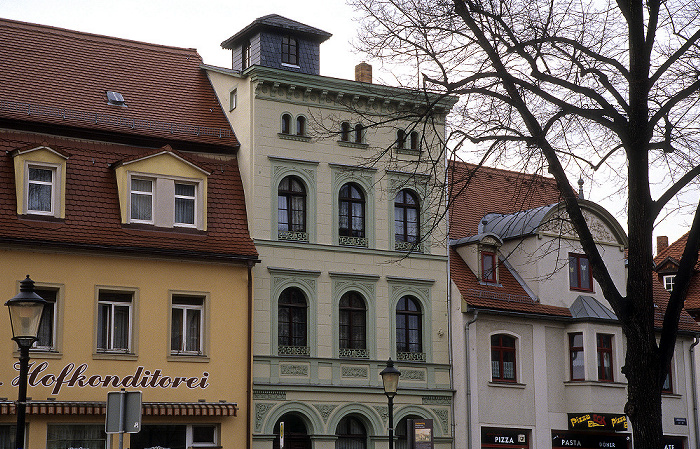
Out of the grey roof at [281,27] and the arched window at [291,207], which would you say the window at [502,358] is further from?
the grey roof at [281,27]

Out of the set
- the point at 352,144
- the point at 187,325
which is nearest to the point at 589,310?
the point at 352,144

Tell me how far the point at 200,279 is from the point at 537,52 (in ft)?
46.4

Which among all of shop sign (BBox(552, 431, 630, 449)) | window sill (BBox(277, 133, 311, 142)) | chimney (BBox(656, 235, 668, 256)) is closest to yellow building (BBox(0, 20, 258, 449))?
window sill (BBox(277, 133, 311, 142))

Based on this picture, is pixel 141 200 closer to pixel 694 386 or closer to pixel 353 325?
pixel 353 325

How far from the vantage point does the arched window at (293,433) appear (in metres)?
28.4

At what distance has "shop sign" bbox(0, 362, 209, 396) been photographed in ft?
81.0

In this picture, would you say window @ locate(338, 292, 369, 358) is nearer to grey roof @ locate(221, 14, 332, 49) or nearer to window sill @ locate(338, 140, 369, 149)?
window sill @ locate(338, 140, 369, 149)

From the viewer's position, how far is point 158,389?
2612 centimetres

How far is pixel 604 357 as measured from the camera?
33625 mm

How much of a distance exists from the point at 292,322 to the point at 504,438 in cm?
764

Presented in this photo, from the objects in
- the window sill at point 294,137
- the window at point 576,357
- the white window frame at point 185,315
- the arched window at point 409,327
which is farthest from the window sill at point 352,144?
the window at point 576,357

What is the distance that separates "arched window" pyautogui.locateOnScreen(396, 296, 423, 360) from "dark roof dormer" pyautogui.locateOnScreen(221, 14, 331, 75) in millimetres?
7543

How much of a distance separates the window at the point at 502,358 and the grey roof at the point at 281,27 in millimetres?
10730

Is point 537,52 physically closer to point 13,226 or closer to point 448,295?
point 13,226
